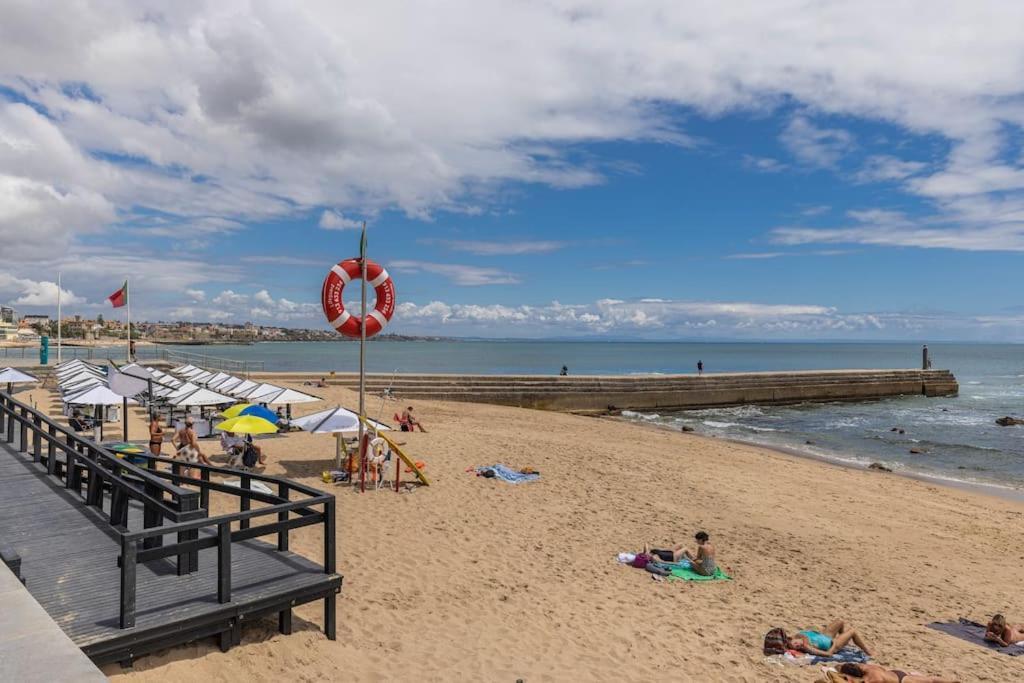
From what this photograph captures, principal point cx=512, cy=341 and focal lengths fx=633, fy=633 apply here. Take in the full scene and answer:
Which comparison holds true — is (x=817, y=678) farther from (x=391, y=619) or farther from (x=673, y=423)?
(x=673, y=423)

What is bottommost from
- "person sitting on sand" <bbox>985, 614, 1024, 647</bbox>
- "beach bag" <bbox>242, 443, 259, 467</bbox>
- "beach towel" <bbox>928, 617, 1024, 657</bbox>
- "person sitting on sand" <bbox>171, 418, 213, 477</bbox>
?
"beach towel" <bbox>928, 617, 1024, 657</bbox>

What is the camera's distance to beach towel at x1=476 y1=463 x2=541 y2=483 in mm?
13070

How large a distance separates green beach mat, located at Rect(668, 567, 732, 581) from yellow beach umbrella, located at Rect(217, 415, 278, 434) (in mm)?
7594

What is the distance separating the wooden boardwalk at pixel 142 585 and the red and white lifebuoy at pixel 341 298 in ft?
16.0

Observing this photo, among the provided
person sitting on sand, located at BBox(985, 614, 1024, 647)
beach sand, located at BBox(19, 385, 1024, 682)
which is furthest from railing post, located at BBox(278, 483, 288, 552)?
person sitting on sand, located at BBox(985, 614, 1024, 647)

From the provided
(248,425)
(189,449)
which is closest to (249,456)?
(248,425)

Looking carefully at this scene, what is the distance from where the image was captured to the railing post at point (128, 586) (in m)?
4.18

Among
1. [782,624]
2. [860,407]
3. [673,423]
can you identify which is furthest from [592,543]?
[860,407]

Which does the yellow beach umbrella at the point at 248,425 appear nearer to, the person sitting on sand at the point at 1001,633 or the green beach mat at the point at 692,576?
the green beach mat at the point at 692,576

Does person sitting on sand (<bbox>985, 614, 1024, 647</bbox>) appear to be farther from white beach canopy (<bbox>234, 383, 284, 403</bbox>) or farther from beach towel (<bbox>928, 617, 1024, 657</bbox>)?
white beach canopy (<bbox>234, 383, 284, 403</bbox>)

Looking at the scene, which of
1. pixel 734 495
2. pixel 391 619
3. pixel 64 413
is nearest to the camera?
pixel 391 619

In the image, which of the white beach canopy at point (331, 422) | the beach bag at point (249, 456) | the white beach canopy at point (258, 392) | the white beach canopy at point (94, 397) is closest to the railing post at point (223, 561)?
the white beach canopy at point (331, 422)

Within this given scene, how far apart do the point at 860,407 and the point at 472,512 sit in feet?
119

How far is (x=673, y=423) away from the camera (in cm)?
3041
